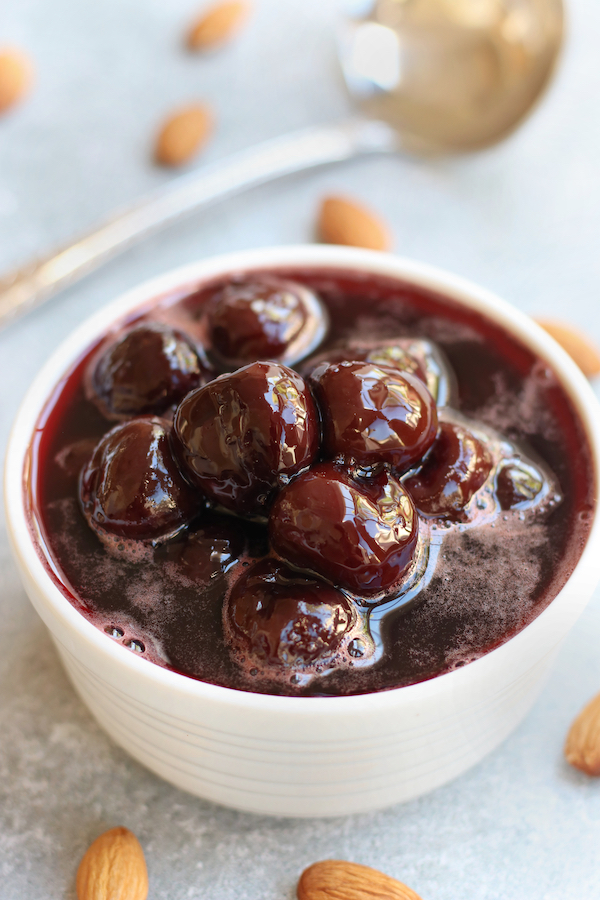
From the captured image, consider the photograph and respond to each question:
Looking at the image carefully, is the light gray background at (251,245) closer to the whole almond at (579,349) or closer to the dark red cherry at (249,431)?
the whole almond at (579,349)

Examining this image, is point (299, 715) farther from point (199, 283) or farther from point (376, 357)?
point (199, 283)

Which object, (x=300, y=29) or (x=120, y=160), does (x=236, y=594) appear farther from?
(x=300, y=29)

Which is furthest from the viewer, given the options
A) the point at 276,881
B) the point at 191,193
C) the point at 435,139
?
the point at 435,139

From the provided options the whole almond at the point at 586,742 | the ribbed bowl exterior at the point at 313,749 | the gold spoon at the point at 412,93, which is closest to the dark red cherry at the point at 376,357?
the ribbed bowl exterior at the point at 313,749

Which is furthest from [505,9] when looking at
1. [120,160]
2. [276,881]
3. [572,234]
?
[276,881]

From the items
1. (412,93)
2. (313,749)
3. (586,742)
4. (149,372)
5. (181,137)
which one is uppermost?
(412,93)

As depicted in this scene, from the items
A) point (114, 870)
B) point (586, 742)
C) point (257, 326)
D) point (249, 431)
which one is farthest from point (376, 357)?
point (114, 870)
